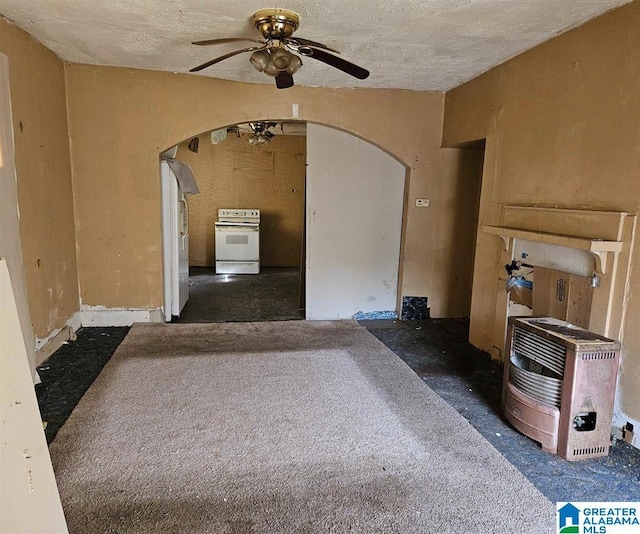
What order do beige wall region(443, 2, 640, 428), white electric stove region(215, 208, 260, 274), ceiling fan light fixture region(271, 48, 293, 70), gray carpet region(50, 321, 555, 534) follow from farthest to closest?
1. white electric stove region(215, 208, 260, 274)
2. ceiling fan light fixture region(271, 48, 293, 70)
3. beige wall region(443, 2, 640, 428)
4. gray carpet region(50, 321, 555, 534)

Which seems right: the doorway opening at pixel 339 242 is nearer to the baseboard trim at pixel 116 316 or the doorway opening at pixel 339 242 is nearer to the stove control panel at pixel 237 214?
the baseboard trim at pixel 116 316

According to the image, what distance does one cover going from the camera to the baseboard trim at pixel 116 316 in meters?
4.16

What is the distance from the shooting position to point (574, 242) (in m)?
2.50

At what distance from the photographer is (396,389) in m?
2.90

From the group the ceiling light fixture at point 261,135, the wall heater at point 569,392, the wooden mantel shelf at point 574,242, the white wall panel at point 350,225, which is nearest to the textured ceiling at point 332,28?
the white wall panel at point 350,225

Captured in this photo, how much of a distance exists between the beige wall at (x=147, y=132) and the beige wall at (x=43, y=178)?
17 centimetres

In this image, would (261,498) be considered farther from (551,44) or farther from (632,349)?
(551,44)

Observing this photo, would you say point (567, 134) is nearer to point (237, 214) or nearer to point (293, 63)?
point (293, 63)

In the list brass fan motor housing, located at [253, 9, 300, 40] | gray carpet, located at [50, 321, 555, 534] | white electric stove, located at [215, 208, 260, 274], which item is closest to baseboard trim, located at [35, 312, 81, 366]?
gray carpet, located at [50, 321, 555, 534]

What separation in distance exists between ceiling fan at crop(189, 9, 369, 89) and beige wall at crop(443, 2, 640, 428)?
1293 mm

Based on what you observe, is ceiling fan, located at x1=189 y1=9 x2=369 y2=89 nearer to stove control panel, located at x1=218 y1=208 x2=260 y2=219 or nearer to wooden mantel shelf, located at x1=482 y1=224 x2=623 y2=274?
wooden mantel shelf, located at x1=482 y1=224 x2=623 y2=274

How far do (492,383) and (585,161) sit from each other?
5.36 feet

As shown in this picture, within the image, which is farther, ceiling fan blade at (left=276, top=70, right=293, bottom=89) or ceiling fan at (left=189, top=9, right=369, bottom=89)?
ceiling fan blade at (left=276, top=70, right=293, bottom=89)

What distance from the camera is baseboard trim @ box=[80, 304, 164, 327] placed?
416 cm
